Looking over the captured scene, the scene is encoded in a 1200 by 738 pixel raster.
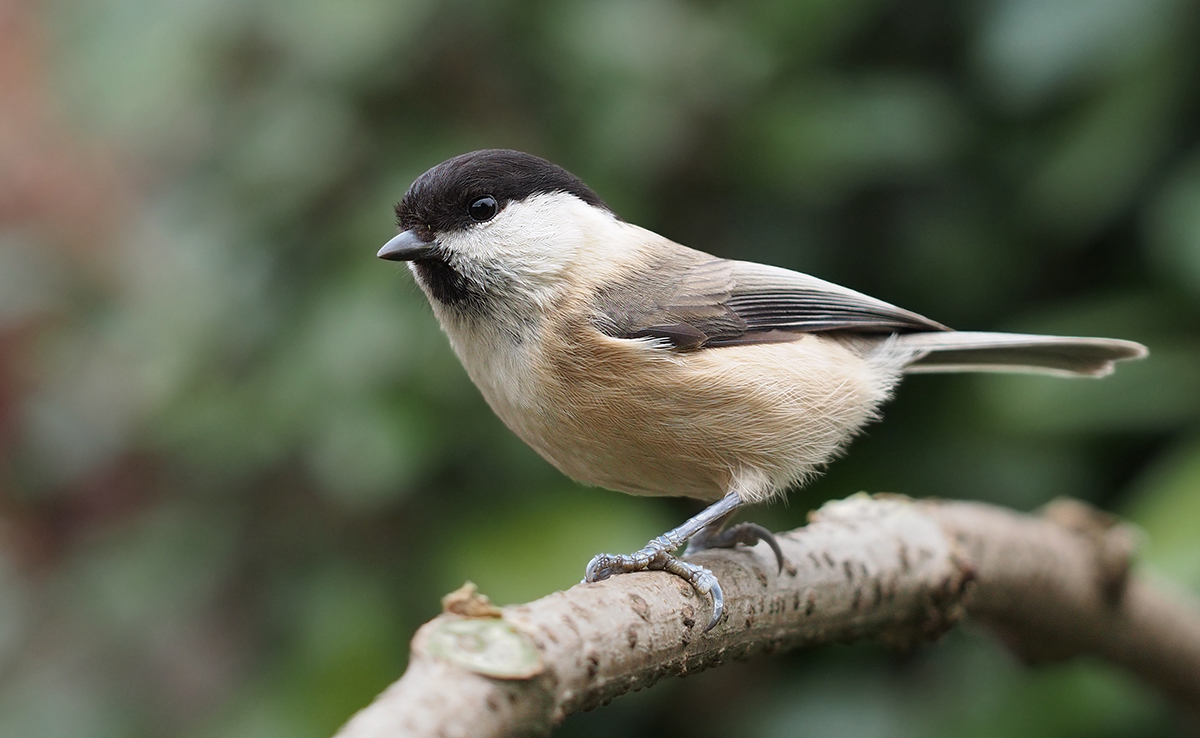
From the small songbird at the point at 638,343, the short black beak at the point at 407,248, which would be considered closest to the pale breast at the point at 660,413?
the small songbird at the point at 638,343

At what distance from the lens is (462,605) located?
986 mm

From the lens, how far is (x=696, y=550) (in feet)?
6.08

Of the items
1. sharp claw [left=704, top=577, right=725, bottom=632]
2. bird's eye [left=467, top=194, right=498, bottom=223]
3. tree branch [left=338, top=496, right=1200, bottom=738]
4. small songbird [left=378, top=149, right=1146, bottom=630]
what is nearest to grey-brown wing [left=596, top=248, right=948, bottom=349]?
small songbird [left=378, top=149, right=1146, bottom=630]

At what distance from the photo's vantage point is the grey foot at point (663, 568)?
134 centimetres

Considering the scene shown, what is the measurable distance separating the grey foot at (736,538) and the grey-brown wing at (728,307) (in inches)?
12.5

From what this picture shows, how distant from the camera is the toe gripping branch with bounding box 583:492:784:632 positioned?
1.35 metres

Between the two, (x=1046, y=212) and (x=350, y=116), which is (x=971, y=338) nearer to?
(x=1046, y=212)

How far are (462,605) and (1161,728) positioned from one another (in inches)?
72.2

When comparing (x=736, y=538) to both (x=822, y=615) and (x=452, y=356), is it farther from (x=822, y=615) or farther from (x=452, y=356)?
(x=452, y=356)

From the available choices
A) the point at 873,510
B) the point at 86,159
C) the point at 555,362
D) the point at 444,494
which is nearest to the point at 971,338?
the point at 873,510

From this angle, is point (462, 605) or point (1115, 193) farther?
point (1115, 193)

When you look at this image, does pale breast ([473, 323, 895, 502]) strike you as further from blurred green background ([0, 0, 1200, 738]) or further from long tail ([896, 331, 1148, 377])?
blurred green background ([0, 0, 1200, 738])

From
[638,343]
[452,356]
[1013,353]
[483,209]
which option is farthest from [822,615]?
[452,356]

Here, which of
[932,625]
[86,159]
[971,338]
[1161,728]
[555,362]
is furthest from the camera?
[86,159]
